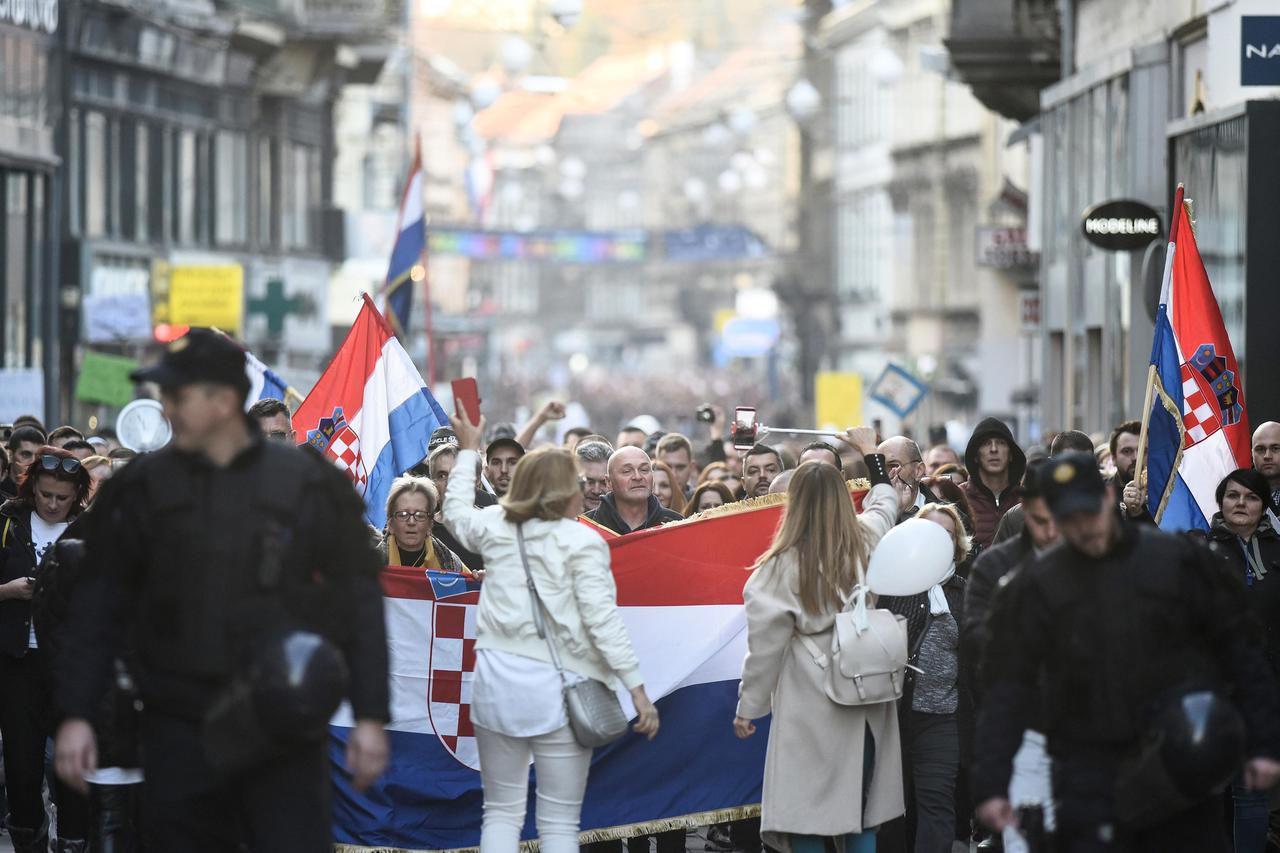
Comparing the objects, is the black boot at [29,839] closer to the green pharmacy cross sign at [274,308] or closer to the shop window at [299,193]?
the green pharmacy cross sign at [274,308]

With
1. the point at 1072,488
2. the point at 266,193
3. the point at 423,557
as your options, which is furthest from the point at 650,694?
the point at 266,193

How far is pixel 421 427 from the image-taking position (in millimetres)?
12781

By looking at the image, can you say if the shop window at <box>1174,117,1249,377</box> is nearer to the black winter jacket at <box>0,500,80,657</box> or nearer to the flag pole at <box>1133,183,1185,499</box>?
the flag pole at <box>1133,183,1185,499</box>

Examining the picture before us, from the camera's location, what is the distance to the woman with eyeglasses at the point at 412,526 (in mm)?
10430

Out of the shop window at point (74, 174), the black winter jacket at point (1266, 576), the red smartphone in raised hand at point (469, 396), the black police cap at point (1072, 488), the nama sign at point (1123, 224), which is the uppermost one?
the shop window at point (74, 174)

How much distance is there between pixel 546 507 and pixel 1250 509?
307cm

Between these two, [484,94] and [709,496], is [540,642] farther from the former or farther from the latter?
[484,94]

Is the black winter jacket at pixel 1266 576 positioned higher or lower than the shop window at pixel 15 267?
lower

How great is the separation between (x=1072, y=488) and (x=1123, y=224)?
12.2m

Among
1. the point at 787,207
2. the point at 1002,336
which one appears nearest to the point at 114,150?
the point at 1002,336

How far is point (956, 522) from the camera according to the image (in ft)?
32.8

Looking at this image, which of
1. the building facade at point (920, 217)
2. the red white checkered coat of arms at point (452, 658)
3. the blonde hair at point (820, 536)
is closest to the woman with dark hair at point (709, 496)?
the red white checkered coat of arms at point (452, 658)

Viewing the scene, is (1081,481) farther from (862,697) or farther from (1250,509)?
(1250,509)

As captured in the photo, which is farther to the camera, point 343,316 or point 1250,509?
point 343,316
